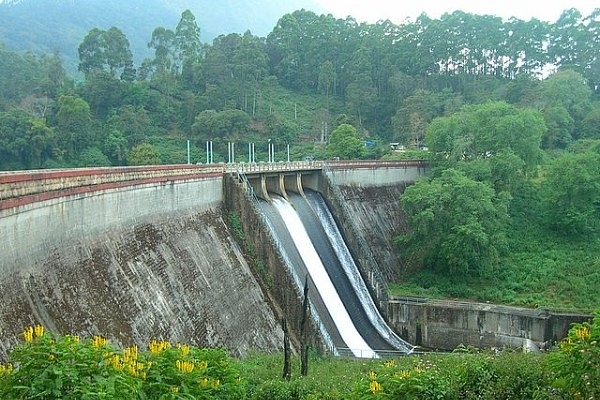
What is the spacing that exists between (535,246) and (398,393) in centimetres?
2819

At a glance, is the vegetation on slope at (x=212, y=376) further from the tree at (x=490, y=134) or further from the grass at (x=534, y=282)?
the tree at (x=490, y=134)

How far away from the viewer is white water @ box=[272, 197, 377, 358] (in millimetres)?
24188

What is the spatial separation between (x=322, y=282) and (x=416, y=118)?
38.1m

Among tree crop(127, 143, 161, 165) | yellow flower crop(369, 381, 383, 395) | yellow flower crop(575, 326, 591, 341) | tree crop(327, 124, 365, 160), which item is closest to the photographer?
yellow flower crop(575, 326, 591, 341)

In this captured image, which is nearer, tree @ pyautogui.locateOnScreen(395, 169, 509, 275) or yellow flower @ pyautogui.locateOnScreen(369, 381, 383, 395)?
yellow flower @ pyautogui.locateOnScreen(369, 381, 383, 395)

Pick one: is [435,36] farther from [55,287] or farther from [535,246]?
[55,287]

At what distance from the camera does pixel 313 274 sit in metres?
26.1

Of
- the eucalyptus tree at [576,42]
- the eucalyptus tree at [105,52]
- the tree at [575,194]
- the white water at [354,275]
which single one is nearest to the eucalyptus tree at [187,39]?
the eucalyptus tree at [105,52]

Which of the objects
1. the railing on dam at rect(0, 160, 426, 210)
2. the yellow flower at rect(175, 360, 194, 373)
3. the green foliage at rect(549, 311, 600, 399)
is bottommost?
the green foliage at rect(549, 311, 600, 399)

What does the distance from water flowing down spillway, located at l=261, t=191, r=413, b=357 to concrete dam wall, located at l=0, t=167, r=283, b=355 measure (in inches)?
130

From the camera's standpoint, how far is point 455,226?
29.9 meters

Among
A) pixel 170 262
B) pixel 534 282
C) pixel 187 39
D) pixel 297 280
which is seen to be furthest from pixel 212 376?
pixel 187 39

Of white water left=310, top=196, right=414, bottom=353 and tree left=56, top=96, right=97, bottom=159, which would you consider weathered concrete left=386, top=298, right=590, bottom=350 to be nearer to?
white water left=310, top=196, right=414, bottom=353

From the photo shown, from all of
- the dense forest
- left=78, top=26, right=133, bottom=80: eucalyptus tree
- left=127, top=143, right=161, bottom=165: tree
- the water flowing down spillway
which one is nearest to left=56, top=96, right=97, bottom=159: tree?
the dense forest
